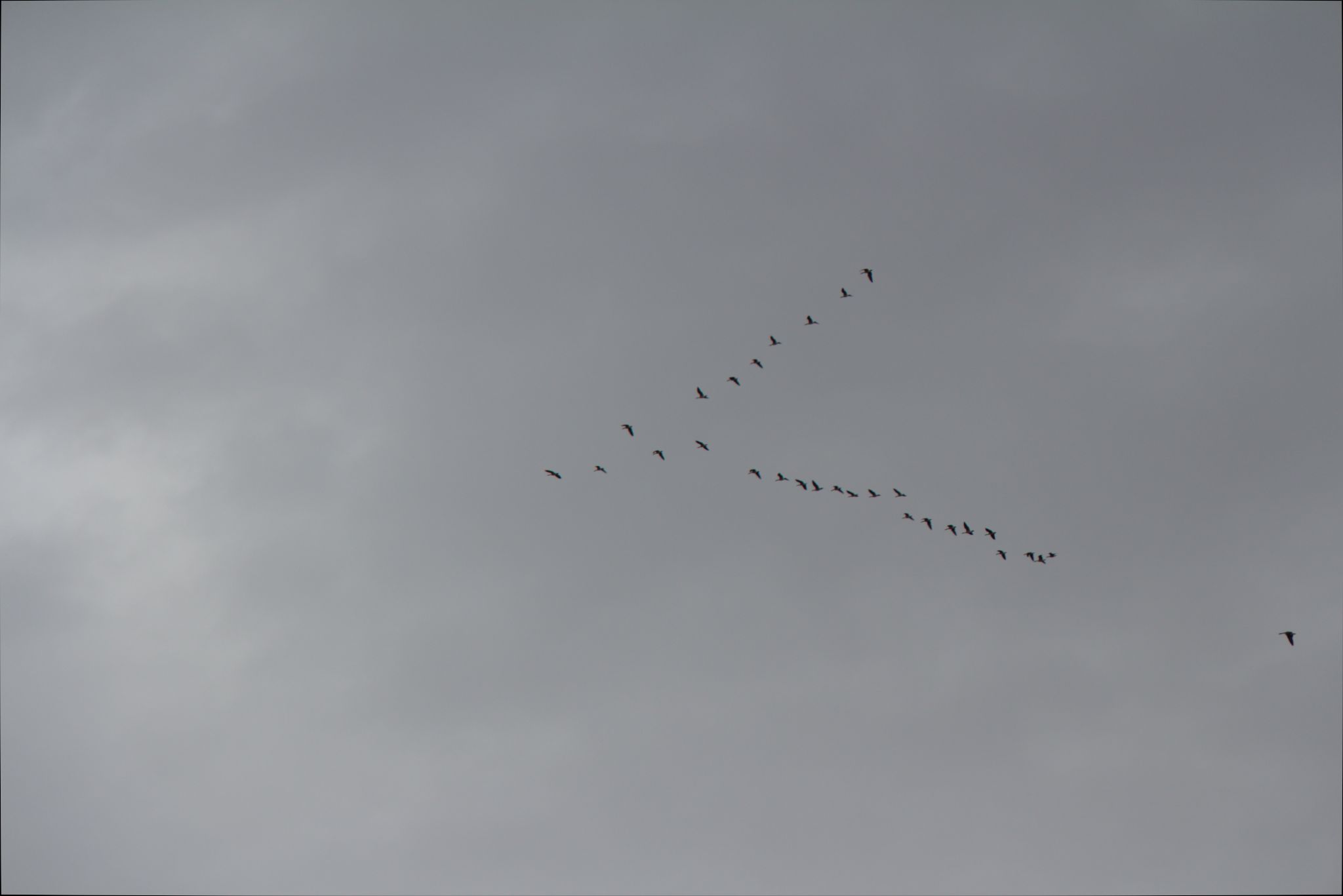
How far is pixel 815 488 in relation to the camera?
159250 mm

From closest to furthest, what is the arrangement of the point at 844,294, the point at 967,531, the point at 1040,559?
the point at 844,294 < the point at 967,531 < the point at 1040,559

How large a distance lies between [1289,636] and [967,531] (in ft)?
128

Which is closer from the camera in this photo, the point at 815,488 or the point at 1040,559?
the point at 815,488

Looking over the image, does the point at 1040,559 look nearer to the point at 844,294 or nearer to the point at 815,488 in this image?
the point at 815,488

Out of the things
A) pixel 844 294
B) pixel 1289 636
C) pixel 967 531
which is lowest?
pixel 1289 636

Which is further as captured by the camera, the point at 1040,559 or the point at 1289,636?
the point at 1040,559

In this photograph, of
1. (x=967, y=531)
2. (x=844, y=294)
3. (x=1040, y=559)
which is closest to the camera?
(x=844, y=294)

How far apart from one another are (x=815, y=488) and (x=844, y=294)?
29459 millimetres

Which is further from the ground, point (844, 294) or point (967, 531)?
point (844, 294)

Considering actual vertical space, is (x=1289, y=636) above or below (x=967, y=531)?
below

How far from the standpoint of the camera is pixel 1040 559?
172m

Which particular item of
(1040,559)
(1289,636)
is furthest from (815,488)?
(1289,636)

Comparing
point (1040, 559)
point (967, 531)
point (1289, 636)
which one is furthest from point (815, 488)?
point (1289, 636)

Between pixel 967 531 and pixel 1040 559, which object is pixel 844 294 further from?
pixel 1040 559
